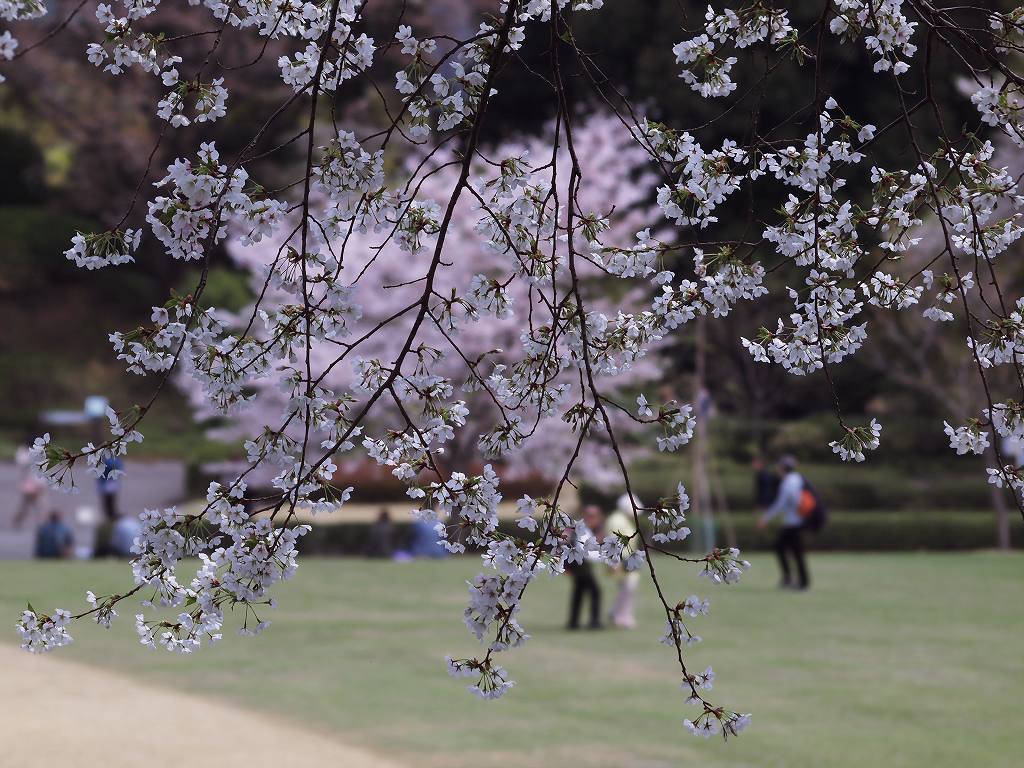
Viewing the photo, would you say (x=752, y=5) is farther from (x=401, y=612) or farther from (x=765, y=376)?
(x=765, y=376)

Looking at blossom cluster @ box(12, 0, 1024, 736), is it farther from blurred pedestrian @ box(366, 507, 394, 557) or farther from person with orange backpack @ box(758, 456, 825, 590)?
blurred pedestrian @ box(366, 507, 394, 557)

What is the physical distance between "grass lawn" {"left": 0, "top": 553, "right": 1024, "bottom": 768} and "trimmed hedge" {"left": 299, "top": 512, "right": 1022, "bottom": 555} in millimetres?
5361

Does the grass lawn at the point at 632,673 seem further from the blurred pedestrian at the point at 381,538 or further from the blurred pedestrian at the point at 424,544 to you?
the blurred pedestrian at the point at 381,538

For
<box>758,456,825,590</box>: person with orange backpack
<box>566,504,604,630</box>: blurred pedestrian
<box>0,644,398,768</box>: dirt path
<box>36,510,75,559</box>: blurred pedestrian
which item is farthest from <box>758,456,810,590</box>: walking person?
<box>36,510,75,559</box>: blurred pedestrian

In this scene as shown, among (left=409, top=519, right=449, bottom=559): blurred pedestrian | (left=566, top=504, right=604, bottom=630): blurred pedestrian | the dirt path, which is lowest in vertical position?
the dirt path

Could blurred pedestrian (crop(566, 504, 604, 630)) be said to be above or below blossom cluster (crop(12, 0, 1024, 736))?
below

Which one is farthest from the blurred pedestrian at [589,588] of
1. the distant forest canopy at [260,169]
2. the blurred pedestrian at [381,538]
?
the distant forest canopy at [260,169]

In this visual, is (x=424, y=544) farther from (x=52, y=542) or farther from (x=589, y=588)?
(x=589, y=588)

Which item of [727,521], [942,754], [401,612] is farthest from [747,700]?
[727,521]

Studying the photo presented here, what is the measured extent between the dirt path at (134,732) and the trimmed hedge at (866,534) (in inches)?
495

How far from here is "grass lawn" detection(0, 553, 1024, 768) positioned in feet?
27.9

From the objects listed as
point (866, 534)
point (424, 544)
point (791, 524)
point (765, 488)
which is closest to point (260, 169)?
point (424, 544)

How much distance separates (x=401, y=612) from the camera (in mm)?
14625

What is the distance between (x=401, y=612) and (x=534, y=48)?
15788 mm
